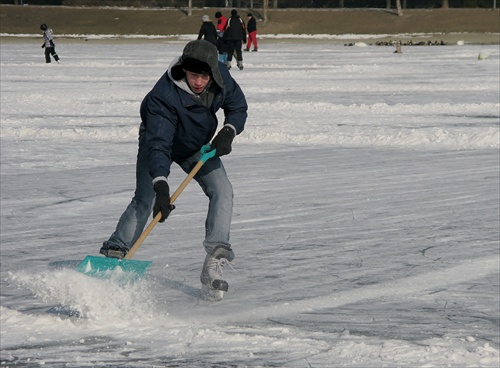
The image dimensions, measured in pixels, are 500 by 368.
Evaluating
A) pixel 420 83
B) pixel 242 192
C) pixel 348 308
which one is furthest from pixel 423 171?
pixel 420 83

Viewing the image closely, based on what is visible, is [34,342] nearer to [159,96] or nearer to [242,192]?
[159,96]

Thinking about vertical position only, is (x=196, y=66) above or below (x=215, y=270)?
above

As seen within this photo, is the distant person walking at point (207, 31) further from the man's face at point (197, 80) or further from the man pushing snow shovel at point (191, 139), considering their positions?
the man's face at point (197, 80)

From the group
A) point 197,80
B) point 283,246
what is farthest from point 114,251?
point 283,246

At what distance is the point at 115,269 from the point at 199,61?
1253 mm

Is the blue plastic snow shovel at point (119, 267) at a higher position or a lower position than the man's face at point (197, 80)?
lower

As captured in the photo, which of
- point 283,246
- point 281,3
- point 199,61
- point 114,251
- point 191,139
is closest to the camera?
point 199,61

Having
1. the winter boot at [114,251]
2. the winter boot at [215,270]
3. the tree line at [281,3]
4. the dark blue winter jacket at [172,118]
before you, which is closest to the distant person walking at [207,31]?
the winter boot at [114,251]

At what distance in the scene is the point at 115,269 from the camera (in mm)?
5613

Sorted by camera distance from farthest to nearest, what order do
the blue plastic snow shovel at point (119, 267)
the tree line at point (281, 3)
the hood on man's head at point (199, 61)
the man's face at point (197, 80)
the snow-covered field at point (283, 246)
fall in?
the tree line at point (281, 3) → the blue plastic snow shovel at point (119, 267) → the man's face at point (197, 80) → the hood on man's head at point (199, 61) → the snow-covered field at point (283, 246)

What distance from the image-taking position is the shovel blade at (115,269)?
18.4 ft

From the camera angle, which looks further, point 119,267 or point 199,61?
→ point 119,267

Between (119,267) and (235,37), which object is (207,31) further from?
(119,267)

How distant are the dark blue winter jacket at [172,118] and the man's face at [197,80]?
0.22 ft
